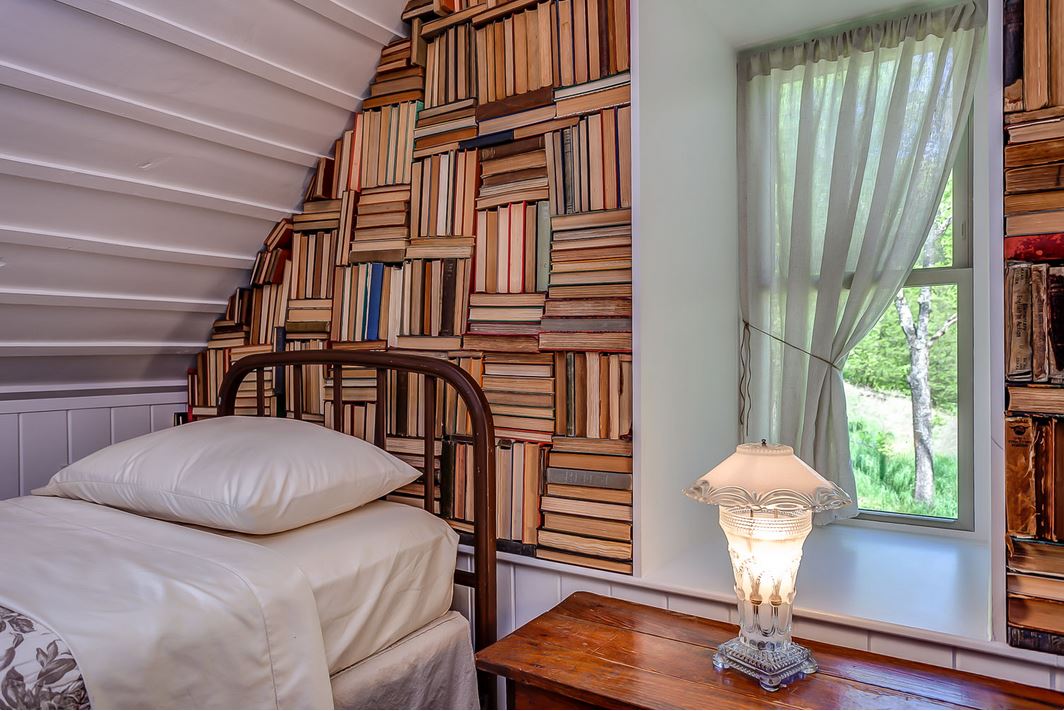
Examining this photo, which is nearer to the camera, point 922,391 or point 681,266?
point 681,266

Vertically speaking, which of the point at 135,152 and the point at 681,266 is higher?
the point at 135,152

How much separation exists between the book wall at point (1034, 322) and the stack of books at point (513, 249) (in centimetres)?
104

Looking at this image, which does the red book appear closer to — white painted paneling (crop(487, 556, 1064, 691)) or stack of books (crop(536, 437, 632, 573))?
white painted paneling (crop(487, 556, 1064, 691))

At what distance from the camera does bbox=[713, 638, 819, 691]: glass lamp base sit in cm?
124

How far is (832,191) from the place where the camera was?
6.92ft

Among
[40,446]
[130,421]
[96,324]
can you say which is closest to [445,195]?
[96,324]

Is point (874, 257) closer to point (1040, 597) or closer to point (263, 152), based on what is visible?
point (1040, 597)

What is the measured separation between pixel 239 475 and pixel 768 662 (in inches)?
44.4

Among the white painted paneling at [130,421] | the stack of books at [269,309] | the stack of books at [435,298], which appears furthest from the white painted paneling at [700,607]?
the white painted paneling at [130,421]

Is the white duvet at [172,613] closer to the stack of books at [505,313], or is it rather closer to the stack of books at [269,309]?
the stack of books at [505,313]

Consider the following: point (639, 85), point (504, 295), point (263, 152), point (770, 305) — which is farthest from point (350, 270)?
point (770, 305)

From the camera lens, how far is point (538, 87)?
1943mm

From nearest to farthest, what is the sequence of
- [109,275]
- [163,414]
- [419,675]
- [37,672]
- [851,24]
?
1. [37,672]
2. [419,675]
3. [851,24]
4. [109,275]
5. [163,414]

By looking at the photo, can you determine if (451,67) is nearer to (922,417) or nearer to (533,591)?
(533,591)
